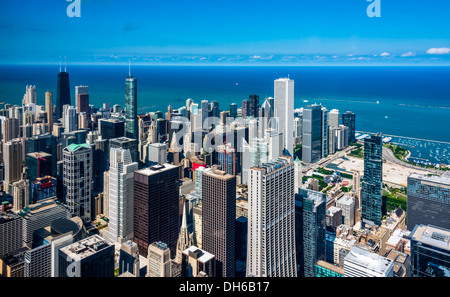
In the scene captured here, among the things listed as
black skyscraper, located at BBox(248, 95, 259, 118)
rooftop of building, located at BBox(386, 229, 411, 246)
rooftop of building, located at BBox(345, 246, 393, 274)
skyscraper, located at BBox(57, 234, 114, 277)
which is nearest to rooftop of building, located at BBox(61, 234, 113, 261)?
skyscraper, located at BBox(57, 234, 114, 277)

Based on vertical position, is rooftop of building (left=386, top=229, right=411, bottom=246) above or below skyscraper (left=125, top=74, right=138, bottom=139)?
below

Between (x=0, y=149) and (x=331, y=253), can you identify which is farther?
(x=0, y=149)

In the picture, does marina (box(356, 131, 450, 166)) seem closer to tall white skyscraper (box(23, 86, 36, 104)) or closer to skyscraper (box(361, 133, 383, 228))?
skyscraper (box(361, 133, 383, 228))

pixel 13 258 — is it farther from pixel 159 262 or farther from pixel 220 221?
pixel 220 221

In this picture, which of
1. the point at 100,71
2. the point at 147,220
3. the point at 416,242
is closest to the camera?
the point at 416,242
